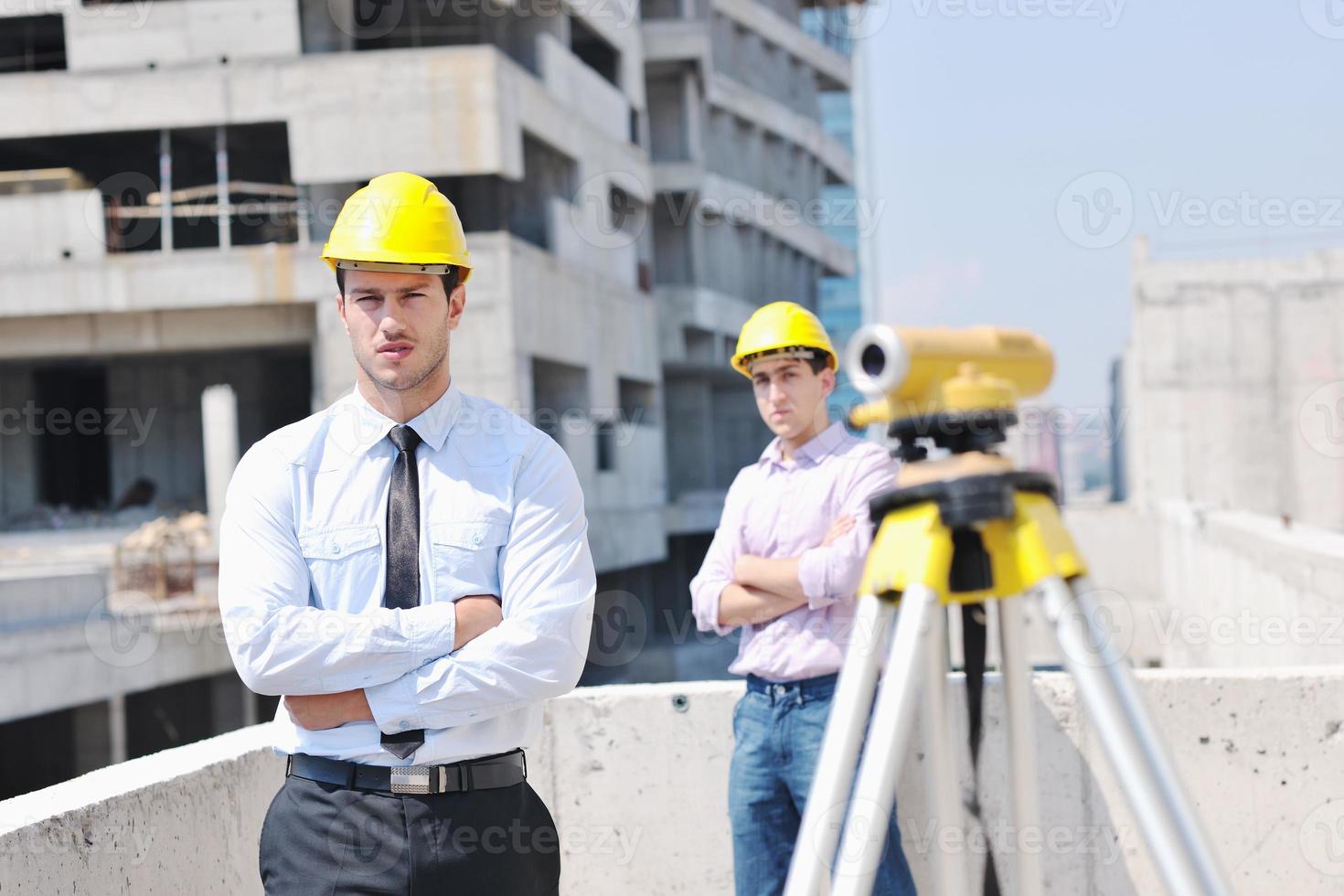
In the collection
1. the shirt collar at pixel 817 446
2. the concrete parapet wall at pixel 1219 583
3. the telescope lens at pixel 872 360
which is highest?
the telescope lens at pixel 872 360

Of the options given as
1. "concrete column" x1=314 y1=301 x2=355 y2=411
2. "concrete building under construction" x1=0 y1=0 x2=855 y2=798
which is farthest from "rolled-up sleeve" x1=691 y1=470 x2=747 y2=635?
"concrete column" x1=314 y1=301 x2=355 y2=411

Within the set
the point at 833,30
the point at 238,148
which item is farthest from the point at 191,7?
the point at 833,30

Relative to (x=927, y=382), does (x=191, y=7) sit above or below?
above

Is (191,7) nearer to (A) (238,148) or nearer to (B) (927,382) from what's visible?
(A) (238,148)

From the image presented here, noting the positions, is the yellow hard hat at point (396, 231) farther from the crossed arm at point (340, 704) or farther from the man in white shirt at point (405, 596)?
the crossed arm at point (340, 704)

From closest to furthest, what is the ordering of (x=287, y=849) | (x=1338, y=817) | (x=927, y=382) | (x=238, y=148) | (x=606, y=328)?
(x=927, y=382) → (x=287, y=849) → (x=1338, y=817) → (x=238, y=148) → (x=606, y=328)

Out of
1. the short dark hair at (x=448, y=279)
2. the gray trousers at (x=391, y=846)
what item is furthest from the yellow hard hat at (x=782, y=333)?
the gray trousers at (x=391, y=846)

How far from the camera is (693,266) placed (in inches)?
1198

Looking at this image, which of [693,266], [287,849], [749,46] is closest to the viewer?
[287,849]

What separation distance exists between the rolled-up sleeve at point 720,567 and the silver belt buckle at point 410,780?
1253mm

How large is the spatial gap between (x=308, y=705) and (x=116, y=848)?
85cm

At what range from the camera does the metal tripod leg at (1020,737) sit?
195 centimetres

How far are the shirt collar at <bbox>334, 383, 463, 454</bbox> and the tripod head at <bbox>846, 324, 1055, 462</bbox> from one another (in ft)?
3.69

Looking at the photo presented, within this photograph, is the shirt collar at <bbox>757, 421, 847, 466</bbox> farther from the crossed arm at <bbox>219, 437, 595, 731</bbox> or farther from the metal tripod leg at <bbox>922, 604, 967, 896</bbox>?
the metal tripod leg at <bbox>922, 604, 967, 896</bbox>
